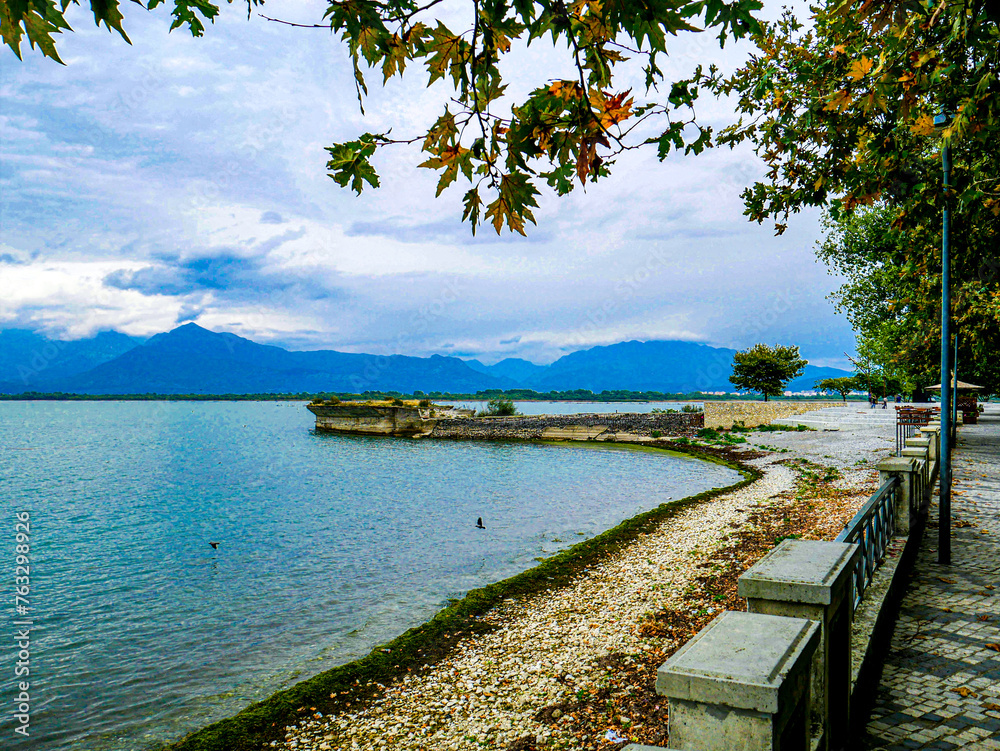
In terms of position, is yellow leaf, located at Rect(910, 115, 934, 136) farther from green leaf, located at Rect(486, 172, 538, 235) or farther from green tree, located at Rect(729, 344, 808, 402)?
green tree, located at Rect(729, 344, 808, 402)

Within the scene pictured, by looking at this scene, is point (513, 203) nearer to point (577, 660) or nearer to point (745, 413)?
point (577, 660)

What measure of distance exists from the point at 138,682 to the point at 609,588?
8440 mm

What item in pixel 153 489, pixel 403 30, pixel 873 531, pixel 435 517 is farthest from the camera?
pixel 153 489

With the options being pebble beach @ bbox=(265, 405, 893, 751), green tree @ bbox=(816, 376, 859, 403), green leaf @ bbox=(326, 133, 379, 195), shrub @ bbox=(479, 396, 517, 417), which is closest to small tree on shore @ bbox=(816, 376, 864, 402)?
green tree @ bbox=(816, 376, 859, 403)

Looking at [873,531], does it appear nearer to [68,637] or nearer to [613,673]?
[613,673]

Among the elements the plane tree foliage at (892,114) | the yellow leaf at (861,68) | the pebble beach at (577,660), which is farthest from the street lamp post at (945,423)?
the yellow leaf at (861,68)

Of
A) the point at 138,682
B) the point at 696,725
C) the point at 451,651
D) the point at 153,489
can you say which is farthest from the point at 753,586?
the point at 153,489

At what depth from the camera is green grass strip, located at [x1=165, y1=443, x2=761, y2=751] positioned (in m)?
7.16

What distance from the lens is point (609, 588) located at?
11.7 m

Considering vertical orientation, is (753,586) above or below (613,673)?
above

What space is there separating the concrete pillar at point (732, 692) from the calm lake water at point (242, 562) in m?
7.96

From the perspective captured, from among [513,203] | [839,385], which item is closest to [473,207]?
[513,203]

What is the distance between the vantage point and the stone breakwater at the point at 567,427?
182 ft

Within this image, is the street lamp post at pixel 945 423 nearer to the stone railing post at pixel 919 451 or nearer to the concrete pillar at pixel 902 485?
the concrete pillar at pixel 902 485
